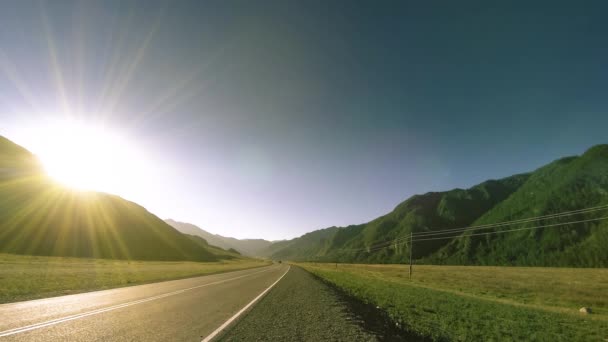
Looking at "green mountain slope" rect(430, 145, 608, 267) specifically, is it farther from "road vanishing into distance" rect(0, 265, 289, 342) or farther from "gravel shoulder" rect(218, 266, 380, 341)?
Result: "road vanishing into distance" rect(0, 265, 289, 342)

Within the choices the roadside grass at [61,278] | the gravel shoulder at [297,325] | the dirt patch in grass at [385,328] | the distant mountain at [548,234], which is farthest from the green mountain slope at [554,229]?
the roadside grass at [61,278]

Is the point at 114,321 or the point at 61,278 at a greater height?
→ the point at 114,321

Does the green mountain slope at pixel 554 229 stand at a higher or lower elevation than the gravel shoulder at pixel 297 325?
higher

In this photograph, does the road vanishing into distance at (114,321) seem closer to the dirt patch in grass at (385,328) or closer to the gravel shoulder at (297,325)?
the gravel shoulder at (297,325)

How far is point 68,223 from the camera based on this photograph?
12575 centimetres

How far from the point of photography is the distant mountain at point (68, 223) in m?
108

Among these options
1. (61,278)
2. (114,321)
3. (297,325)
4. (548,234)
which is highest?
(548,234)

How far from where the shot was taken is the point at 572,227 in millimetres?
123625

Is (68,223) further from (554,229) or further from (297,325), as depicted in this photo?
(554,229)

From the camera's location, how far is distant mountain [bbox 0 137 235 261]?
10806 cm

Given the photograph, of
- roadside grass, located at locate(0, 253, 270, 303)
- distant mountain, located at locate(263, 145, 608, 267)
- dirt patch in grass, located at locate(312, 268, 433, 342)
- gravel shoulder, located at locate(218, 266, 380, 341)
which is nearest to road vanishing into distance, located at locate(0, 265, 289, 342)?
gravel shoulder, located at locate(218, 266, 380, 341)

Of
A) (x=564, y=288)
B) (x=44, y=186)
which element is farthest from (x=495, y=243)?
(x=44, y=186)

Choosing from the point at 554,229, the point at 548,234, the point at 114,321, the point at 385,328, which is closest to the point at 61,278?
the point at 114,321

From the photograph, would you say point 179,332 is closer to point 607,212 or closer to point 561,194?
point 607,212
